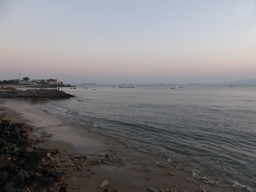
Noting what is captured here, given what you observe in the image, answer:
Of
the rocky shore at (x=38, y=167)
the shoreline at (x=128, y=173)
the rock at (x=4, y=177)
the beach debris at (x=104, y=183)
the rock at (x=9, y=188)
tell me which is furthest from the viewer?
the shoreline at (x=128, y=173)

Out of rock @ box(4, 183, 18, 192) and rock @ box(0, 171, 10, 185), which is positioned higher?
rock @ box(0, 171, 10, 185)

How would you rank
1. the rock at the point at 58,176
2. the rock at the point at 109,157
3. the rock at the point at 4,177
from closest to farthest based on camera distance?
the rock at the point at 4,177 < the rock at the point at 58,176 < the rock at the point at 109,157

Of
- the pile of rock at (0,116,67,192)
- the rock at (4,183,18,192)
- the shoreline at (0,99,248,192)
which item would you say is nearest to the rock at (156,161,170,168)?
the shoreline at (0,99,248,192)

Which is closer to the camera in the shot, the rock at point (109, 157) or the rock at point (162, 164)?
the rock at point (162, 164)

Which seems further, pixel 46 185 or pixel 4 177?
pixel 46 185

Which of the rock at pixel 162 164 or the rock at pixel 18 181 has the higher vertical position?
the rock at pixel 18 181

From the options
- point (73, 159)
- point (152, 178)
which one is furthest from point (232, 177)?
point (73, 159)

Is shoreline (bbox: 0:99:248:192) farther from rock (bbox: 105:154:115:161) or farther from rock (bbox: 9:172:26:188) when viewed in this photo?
rock (bbox: 9:172:26:188)

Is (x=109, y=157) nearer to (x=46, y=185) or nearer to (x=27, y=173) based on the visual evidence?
(x=46, y=185)

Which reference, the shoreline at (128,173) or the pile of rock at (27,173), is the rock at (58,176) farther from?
the shoreline at (128,173)

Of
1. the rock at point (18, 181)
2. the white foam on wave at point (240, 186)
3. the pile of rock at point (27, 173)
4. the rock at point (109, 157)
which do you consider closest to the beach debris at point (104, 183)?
the pile of rock at point (27, 173)

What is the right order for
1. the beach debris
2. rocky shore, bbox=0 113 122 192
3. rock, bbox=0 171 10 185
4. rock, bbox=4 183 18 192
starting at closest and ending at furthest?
rock, bbox=4 183 18 192, rock, bbox=0 171 10 185, rocky shore, bbox=0 113 122 192, the beach debris

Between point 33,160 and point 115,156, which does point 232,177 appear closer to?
point 115,156

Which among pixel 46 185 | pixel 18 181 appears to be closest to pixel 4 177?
pixel 18 181
